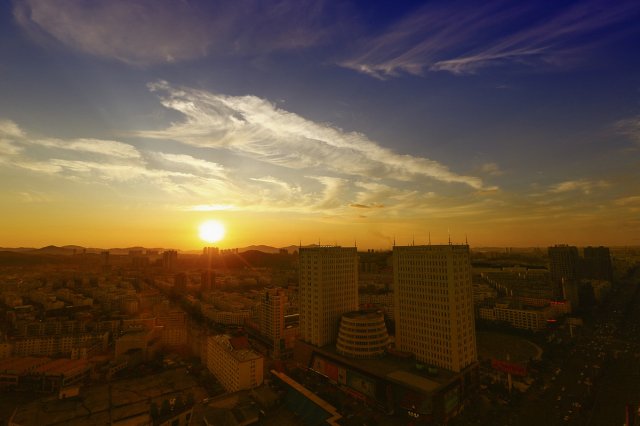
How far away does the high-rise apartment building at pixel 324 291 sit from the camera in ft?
239

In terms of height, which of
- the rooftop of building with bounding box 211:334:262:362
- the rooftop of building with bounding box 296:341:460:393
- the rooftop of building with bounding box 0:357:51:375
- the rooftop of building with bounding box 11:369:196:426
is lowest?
the rooftop of building with bounding box 11:369:196:426

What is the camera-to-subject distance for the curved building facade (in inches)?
2498

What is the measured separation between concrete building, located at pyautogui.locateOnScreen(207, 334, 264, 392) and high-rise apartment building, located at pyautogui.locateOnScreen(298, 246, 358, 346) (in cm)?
1403

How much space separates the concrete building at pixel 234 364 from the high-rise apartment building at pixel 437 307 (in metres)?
27.2

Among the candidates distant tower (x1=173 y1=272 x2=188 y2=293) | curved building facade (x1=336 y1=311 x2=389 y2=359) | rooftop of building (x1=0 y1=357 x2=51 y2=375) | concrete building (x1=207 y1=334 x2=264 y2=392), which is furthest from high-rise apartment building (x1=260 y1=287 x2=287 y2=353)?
distant tower (x1=173 y1=272 x2=188 y2=293)

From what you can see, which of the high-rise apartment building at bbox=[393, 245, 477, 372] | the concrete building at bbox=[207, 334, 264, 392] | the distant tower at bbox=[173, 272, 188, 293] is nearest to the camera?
the high-rise apartment building at bbox=[393, 245, 477, 372]

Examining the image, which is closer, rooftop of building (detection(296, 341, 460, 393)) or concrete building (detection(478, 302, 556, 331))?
rooftop of building (detection(296, 341, 460, 393))

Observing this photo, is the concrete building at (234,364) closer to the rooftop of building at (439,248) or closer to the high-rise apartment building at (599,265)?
the rooftop of building at (439,248)

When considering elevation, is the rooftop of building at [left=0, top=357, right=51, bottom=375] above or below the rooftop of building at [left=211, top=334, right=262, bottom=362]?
below

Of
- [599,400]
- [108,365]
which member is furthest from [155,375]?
[599,400]

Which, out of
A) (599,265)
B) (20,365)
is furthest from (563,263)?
(20,365)

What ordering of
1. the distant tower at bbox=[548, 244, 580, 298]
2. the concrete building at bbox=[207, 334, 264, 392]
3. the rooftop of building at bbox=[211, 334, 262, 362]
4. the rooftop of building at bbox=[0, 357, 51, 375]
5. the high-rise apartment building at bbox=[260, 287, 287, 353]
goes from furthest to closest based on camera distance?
the distant tower at bbox=[548, 244, 580, 298] < the high-rise apartment building at bbox=[260, 287, 287, 353] < the rooftop of building at bbox=[0, 357, 51, 375] < the rooftop of building at bbox=[211, 334, 262, 362] < the concrete building at bbox=[207, 334, 264, 392]

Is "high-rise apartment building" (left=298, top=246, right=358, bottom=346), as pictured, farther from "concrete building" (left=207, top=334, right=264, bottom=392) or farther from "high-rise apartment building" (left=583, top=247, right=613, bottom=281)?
"high-rise apartment building" (left=583, top=247, right=613, bottom=281)

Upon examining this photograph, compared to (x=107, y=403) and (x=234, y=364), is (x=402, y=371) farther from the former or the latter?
(x=107, y=403)
